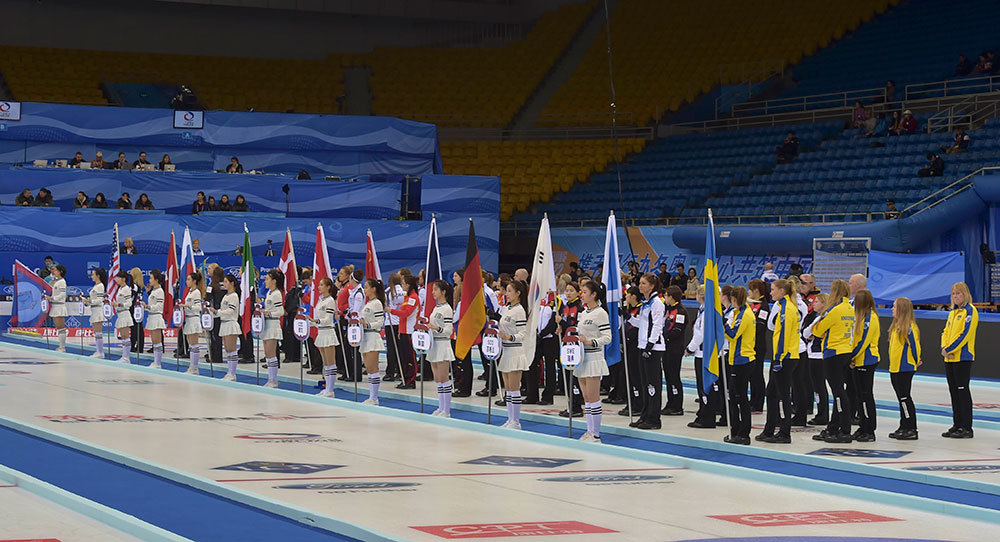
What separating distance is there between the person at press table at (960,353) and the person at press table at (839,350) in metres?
1.11

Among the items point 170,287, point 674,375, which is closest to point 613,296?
point 674,375

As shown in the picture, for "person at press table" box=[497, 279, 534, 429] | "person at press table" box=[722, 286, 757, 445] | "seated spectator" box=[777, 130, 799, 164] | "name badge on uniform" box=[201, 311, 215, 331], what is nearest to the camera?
"person at press table" box=[722, 286, 757, 445]

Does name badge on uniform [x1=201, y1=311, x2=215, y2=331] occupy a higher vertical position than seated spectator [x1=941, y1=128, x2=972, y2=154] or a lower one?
lower

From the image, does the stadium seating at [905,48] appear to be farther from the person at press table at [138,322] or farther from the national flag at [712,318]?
the national flag at [712,318]

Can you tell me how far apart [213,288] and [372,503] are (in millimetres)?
13519

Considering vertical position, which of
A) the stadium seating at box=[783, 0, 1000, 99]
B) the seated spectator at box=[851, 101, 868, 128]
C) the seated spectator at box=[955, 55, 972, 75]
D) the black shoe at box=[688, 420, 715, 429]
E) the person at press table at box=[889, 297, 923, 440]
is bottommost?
the black shoe at box=[688, 420, 715, 429]

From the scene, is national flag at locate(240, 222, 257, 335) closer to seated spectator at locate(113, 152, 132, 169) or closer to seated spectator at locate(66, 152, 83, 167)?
seated spectator at locate(113, 152, 132, 169)

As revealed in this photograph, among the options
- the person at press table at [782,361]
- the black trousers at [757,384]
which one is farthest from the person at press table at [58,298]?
the person at press table at [782,361]

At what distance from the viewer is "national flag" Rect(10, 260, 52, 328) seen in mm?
26719

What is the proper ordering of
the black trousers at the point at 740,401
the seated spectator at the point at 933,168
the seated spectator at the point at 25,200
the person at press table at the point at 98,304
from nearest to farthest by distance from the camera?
the black trousers at the point at 740,401
the person at press table at the point at 98,304
the seated spectator at the point at 933,168
the seated spectator at the point at 25,200

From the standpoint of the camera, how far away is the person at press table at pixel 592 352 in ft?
39.9

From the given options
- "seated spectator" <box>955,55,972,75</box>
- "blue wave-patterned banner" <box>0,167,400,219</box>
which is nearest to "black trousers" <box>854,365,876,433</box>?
"blue wave-patterned banner" <box>0,167,400,219</box>

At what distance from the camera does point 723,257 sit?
98.3 feet

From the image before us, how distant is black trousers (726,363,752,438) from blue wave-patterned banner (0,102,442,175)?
24.1m
